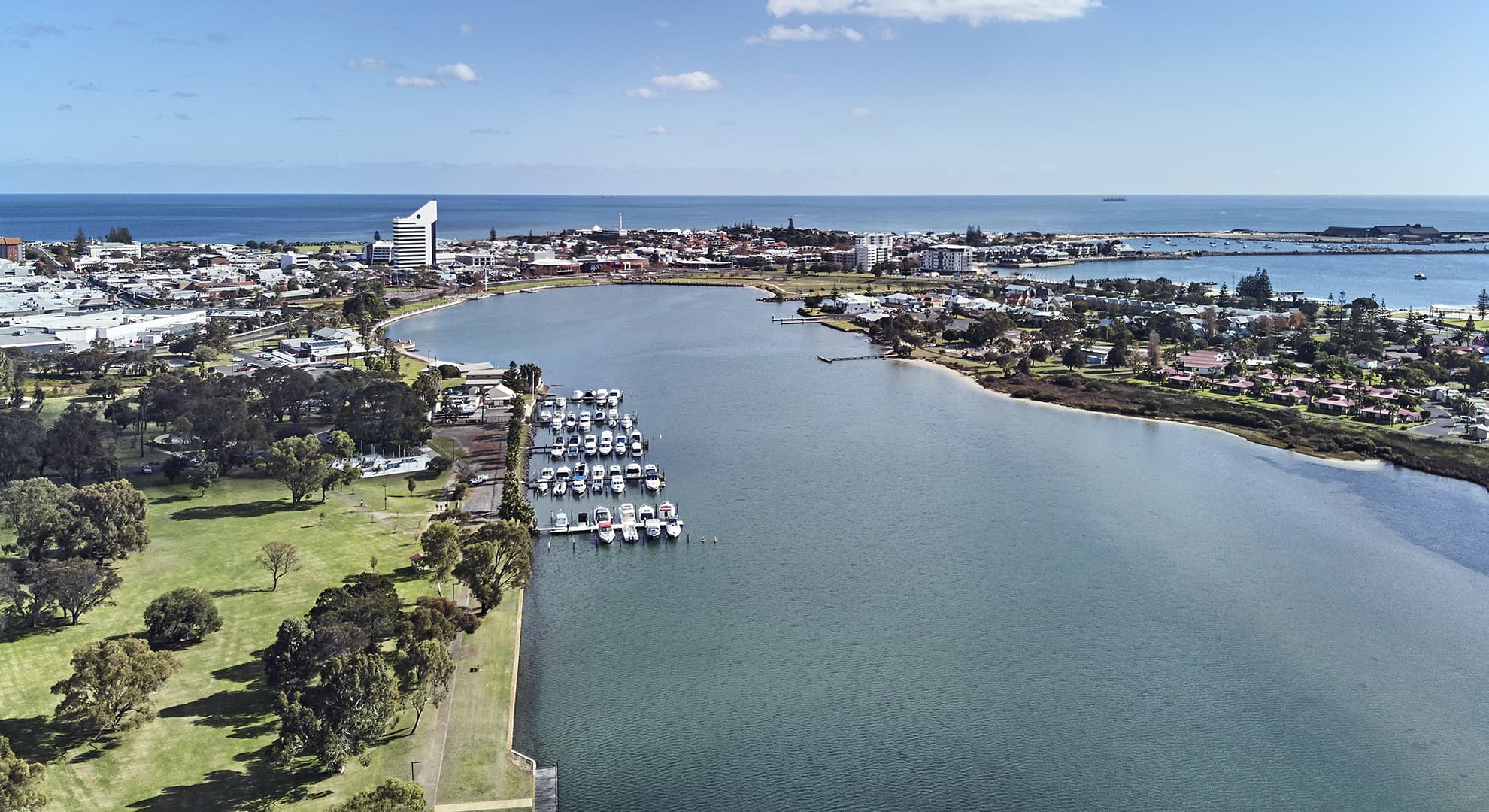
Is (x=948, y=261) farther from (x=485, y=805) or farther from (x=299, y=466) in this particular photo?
(x=485, y=805)

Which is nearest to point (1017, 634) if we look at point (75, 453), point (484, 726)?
point (484, 726)

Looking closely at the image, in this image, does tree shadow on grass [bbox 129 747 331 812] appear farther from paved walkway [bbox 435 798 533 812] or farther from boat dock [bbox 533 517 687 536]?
boat dock [bbox 533 517 687 536]

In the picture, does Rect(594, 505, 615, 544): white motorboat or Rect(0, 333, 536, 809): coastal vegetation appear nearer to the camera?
Rect(0, 333, 536, 809): coastal vegetation

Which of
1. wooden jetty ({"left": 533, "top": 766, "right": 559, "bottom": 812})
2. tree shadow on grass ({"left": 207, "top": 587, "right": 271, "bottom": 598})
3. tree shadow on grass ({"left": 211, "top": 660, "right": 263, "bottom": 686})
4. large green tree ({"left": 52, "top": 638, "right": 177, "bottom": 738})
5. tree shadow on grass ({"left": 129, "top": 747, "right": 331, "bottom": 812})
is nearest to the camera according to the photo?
tree shadow on grass ({"left": 129, "top": 747, "right": 331, "bottom": 812})

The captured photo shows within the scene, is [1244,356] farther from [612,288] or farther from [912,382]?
[612,288]

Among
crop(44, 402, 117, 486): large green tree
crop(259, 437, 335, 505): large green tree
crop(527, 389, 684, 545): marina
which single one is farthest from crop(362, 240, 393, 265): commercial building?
crop(259, 437, 335, 505): large green tree

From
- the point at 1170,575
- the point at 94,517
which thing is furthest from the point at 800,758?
the point at 94,517

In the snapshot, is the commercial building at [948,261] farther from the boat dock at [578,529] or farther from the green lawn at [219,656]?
the green lawn at [219,656]

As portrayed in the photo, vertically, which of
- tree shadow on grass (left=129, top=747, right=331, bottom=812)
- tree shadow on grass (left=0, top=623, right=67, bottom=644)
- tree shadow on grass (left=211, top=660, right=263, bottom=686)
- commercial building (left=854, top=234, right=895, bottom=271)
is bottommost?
tree shadow on grass (left=129, top=747, right=331, bottom=812)

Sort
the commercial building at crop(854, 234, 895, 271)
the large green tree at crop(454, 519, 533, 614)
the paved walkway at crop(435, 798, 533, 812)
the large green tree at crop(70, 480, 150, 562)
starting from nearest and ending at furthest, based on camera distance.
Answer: the paved walkway at crop(435, 798, 533, 812) < the large green tree at crop(454, 519, 533, 614) < the large green tree at crop(70, 480, 150, 562) < the commercial building at crop(854, 234, 895, 271)
